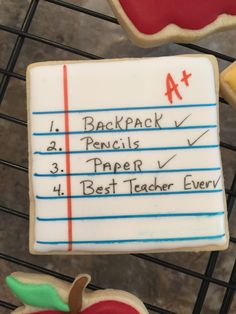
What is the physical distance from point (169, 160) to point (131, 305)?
0.19 m

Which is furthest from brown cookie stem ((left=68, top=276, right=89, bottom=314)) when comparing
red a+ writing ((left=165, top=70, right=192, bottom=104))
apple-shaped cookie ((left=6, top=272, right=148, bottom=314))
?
red a+ writing ((left=165, top=70, right=192, bottom=104))

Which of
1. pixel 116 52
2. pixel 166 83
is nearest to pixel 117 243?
pixel 166 83

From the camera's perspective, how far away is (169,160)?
2.37 ft

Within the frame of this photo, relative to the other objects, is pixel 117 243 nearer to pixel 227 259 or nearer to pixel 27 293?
pixel 27 293

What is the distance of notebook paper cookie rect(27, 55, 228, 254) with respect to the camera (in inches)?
28.4

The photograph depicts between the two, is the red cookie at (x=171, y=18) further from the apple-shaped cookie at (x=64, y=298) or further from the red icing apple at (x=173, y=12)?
the apple-shaped cookie at (x=64, y=298)

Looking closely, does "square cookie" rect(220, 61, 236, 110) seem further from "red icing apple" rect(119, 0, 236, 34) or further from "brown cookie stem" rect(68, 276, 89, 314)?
"brown cookie stem" rect(68, 276, 89, 314)

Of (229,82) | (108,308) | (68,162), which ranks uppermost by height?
(229,82)

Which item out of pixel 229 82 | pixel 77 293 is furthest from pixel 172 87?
pixel 77 293

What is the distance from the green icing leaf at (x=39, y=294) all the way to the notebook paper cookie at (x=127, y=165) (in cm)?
5

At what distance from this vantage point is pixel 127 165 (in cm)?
72

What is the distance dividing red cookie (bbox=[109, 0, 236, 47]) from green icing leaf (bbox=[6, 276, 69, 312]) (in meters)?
0.34

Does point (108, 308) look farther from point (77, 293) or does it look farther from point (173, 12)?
point (173, 12)

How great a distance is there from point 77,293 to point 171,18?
0.37m
